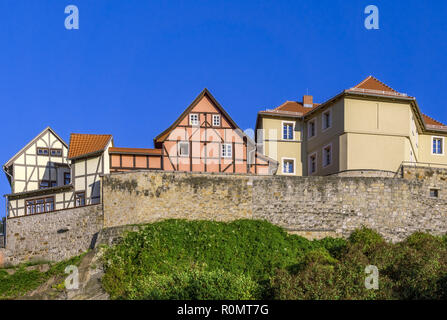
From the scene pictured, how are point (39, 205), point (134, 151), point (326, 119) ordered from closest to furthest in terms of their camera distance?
point (134, 151) → point (39, 205) → point (326, 119)

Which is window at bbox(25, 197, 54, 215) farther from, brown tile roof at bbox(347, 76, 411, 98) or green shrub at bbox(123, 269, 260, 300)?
brown tile roof at bbox(347, 76, 411, 98)

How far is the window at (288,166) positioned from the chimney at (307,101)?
4652 millimetres

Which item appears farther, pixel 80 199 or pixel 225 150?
pixel 225 150

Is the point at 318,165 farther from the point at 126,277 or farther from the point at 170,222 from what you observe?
the point at 126,277

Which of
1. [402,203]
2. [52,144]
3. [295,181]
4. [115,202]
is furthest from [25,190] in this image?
[402,203]

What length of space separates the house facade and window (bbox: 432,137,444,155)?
11.7 metres

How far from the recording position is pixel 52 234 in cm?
3797

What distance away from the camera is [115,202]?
36.8 m

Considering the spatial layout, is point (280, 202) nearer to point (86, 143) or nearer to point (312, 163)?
point (312, 163)

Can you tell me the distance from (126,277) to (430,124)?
26.2 metres

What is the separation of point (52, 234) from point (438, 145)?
26548mm

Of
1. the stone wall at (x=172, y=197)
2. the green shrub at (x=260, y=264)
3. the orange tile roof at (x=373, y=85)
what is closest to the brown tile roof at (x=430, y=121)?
the orange tile roof at (x=373, y=85)

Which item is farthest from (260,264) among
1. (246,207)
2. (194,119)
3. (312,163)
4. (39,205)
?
(39,205)

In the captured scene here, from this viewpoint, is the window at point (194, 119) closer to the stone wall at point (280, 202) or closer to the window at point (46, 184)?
the stone wall at point (280, 202)
